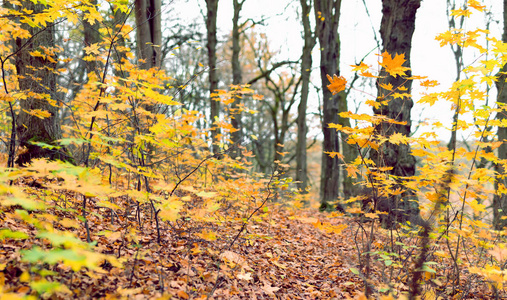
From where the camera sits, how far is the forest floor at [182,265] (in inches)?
75.4

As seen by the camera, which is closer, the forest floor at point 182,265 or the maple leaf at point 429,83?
the forest floor at point 182,265

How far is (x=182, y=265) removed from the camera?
259 centimetres

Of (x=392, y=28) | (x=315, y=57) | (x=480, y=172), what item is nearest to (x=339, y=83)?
(x=480, y=172)

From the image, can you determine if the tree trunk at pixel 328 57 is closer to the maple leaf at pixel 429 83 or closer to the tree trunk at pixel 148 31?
the tree trunk at pixel 148 31

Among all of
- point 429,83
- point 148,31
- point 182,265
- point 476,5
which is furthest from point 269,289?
point 148,31

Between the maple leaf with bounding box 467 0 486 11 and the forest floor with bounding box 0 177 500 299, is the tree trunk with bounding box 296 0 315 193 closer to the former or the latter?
the forest floor with bounding box 0 177 500 299

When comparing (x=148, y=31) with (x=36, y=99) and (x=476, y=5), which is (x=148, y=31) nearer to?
(x=36, y=99)

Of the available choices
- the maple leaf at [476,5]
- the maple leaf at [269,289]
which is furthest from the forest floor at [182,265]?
the maple leaf at [476,5]

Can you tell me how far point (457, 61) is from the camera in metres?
10.6

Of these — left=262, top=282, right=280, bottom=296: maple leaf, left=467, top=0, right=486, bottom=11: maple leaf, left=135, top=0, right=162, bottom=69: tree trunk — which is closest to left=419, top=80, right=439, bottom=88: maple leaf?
left=467, top=0, right=486, bottom=11: maple leaf

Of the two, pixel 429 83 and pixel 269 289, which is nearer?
pixel 269 289

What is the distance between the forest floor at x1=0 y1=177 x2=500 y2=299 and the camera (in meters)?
1.92

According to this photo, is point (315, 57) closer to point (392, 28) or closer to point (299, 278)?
point (392, 28)

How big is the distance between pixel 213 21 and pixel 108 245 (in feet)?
24.6
